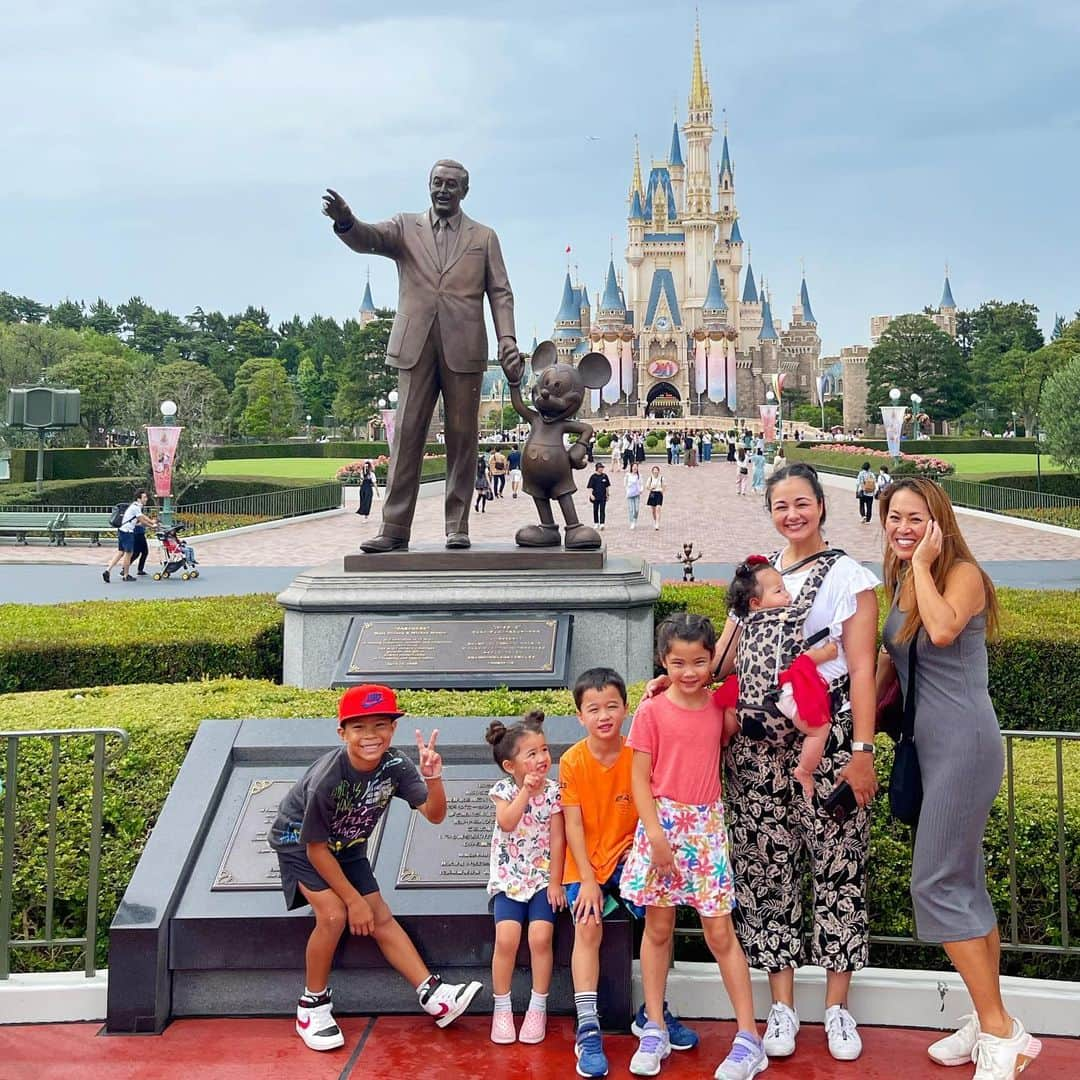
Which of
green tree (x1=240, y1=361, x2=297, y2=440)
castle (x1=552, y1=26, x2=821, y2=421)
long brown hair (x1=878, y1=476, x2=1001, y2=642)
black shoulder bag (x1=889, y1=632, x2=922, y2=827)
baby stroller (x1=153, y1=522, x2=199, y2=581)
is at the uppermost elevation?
castle (x1=552, y1=26, x2=821, y2=421)

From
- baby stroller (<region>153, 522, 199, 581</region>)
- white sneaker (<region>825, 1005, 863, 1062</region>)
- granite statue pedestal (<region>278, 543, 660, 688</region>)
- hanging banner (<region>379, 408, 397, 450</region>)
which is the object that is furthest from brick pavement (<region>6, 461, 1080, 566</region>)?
white sneaker (<region>825, 1005, 863, 1062</region>)

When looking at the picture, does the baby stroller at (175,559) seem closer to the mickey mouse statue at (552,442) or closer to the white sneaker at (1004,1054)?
the mickey mouse statue at (552,442)

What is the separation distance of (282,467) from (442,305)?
4108 cm

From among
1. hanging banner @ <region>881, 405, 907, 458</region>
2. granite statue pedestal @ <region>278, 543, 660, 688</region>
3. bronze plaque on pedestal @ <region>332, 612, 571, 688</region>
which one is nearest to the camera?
bronze plaque on pedestal @ <region>332, 612, 571, 688</region>

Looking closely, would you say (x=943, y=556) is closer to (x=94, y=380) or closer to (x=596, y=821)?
(x=596, y=821)

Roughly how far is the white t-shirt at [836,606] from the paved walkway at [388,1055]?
1.17 m

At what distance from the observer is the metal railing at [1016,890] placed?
3.98m

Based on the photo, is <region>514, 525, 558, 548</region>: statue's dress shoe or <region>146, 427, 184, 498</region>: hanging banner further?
<region>146, 427, 184, 498</region>: hanging banner

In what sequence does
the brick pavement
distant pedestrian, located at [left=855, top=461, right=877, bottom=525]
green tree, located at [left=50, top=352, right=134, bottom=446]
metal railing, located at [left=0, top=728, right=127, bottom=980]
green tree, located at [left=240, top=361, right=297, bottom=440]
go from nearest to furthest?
metal railing, located at [left=0, top=728, right=127, bottom=980]
the brick pavement
distant pedestrian, located at [left=855, top=461, right=877, bottom=525]
green tree, located at [left=50, top=352, right=134, bottom=446]
green tree, located at [left=240, top=361, right=297, bottom=440]

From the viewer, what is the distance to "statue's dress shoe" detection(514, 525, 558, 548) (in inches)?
298

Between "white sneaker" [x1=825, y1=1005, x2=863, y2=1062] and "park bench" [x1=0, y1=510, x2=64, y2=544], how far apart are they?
22.1m

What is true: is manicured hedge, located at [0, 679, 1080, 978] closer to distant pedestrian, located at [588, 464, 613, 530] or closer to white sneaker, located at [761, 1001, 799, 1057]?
white sneaker, located at [761, 1001, 799, 1057]

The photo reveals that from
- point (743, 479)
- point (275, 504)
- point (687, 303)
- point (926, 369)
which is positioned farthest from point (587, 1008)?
point (687, 303)

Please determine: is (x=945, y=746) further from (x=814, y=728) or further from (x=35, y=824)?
(x=35, y=824)
